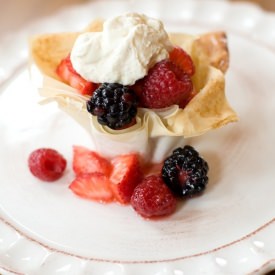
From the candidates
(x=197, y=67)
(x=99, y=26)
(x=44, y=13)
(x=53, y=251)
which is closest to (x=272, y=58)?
(x=197, y=67)

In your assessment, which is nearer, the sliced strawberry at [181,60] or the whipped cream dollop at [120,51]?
the whipped cream dollop at [120,51]

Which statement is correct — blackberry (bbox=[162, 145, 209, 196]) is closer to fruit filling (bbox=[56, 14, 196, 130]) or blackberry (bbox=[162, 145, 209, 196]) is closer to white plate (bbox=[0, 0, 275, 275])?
white plate (bbox=[0, 0, 275, 275])

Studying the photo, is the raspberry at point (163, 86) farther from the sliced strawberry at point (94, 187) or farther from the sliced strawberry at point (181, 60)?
the sliced strawberry at point (94, 187)

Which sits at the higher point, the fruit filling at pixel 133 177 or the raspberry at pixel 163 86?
the raspberry at pixel 163 86

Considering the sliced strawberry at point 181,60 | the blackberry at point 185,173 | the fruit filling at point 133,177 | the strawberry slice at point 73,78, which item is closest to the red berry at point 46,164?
the fruit filling at point 133,177

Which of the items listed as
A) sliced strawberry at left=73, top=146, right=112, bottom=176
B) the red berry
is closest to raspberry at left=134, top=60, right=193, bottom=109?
sliced strawberry at left=73, top=146, right=112, bottom=176

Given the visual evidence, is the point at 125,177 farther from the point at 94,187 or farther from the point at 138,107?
the point at 138,107

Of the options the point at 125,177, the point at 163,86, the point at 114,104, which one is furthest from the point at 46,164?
the point at 163,86
